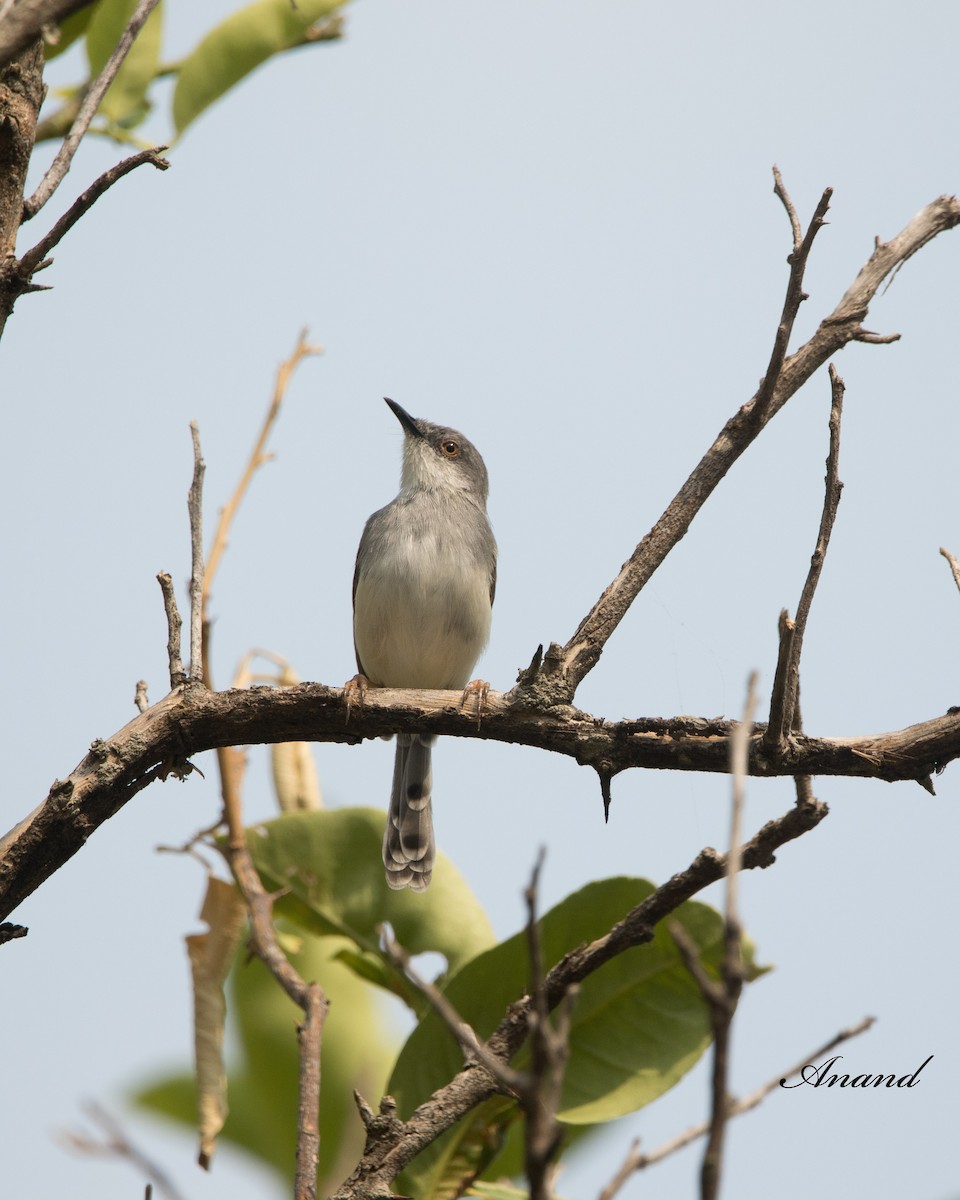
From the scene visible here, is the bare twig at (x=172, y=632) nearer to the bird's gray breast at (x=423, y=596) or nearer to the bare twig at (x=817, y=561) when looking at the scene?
the bare twig at (x=817, y=561)

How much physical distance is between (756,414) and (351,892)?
2.29 metres

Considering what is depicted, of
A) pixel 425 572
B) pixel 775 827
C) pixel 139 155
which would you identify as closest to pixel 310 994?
pixel 775 827

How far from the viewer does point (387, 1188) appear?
10.1 ft

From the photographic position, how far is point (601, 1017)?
3982mm

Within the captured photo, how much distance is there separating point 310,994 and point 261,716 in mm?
980

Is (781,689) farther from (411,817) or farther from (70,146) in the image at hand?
(411,817)

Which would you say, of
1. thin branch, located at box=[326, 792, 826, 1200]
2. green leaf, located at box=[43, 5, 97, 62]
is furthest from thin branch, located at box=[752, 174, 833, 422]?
green leaf, located at box=[43, 5, 97, 62]

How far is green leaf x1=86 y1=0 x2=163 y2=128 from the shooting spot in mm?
4375

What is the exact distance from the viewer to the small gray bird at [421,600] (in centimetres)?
642

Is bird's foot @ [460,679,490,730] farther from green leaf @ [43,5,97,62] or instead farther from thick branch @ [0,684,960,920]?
green leaf @ [43,5,97,62]

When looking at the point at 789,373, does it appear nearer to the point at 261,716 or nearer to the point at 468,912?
the point at 261,716

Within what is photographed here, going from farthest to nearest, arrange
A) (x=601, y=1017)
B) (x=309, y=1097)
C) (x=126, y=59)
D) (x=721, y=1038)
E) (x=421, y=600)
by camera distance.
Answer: (x=421, y=600) < (x=126, y=59) < (x=601, y=1017) < (x=309, y=1097) < (x=721, y=1038)

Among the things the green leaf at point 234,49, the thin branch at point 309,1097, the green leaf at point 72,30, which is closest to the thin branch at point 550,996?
the thin branch at point 309,1097

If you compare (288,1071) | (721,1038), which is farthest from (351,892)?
(721,1038)
